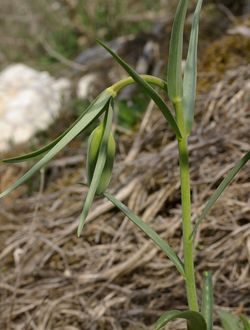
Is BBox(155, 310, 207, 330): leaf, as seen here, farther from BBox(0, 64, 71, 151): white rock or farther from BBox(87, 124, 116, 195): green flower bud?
BBox(0, 64, 71, 151): white rock

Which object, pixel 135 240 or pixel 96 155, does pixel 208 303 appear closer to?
pixel 96 155

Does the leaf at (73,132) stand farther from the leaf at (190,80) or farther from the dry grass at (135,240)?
the dry grass at (135,240)

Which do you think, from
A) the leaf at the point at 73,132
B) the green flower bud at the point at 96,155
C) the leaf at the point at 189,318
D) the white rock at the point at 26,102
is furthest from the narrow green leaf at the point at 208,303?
the white rock at the point at 26,102

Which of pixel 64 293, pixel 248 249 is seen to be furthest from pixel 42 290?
pixel 248 249

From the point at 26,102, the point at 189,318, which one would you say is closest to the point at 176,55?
the point at 189,318

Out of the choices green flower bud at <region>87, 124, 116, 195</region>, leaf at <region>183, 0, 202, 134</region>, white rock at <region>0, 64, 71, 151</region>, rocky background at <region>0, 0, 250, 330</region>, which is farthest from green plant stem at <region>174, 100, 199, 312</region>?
white rock at <region>0, 64, 71, 151</region>

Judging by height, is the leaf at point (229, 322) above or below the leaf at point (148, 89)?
below
